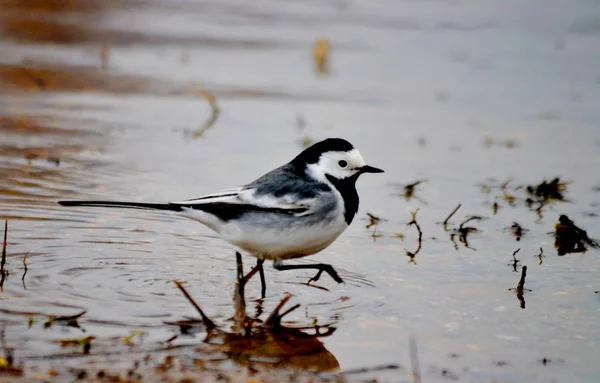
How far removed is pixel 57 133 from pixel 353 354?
5.26 meters

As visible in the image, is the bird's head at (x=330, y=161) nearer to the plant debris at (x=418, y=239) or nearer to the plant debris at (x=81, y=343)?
the plant debris at (x=418, y=239)

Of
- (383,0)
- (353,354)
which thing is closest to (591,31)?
(383,0)

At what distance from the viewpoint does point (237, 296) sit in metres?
5.40

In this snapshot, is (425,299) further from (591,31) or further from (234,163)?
(591,31)

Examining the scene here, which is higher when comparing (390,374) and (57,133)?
(57,133)

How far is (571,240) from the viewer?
23.5 feet

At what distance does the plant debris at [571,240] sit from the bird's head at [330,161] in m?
1.77

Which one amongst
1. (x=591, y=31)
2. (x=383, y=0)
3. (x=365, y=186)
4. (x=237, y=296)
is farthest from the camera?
(x=383, y=0)

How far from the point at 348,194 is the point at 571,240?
1.95m

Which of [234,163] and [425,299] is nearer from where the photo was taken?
[425,299]

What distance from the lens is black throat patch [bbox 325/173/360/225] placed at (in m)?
5.92

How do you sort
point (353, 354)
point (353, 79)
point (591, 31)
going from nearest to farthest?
point (353, 354)
point (353, 79)
point (591, 31)

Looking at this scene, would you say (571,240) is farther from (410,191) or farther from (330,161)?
(330,161)

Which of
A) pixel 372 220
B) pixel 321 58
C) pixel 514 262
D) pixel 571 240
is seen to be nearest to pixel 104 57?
pixel 321 58
